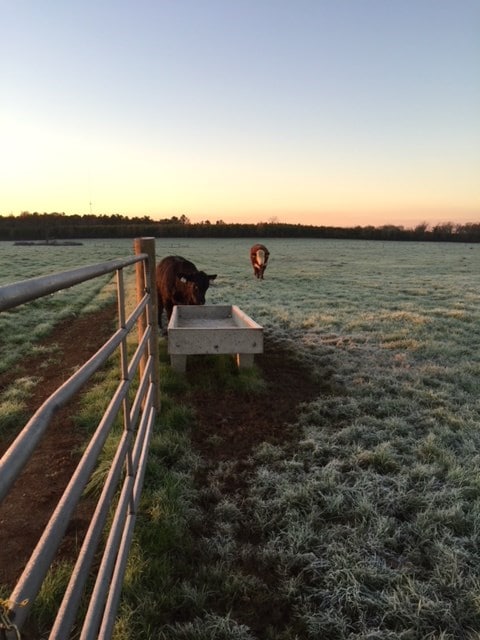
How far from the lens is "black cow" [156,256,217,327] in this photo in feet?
28.2

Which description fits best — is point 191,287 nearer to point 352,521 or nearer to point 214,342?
point 214,342

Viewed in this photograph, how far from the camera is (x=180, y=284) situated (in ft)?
28.6

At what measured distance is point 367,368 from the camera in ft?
22.2

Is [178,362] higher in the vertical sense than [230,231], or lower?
lower

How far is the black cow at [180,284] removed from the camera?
8609 mm

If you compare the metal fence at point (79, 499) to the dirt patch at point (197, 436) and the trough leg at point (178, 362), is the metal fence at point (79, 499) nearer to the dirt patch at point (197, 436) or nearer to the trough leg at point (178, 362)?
the dirt patch at point (197, 436)

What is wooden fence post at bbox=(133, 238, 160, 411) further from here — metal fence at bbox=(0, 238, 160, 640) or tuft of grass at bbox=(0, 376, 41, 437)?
tuft of grass at bbox=(0, 376, 41, 437)

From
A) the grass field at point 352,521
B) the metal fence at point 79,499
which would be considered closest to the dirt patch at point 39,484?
the metal fence at point 79,499

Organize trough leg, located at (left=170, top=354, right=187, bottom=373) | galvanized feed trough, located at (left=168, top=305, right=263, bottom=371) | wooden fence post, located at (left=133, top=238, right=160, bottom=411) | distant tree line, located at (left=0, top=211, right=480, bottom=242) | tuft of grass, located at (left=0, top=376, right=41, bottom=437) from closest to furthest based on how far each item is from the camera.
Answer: wooden fence post, located at (left=133, top=238, right=160, bottom=411)
tuft of grass, located at (left=0, top=376, right=41, bottom=437)
galvanized feed trough, located at (left=168, top=305, right=263, bottom=371)
trough leg, located at (left=170, top=354, right=187, bottom=373)
distant tree line, located at (left=0, top=211, right=480, bottom=242)

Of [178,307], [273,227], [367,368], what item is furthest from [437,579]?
[273,227]

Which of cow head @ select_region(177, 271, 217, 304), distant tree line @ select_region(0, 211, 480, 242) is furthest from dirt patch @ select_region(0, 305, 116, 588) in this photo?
distant tree line @ select_region(0, 211, 480, 242)

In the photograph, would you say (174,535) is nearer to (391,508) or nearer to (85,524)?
(85,524)

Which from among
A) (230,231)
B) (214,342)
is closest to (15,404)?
(214,342)

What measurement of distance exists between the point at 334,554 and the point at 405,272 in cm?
2350
